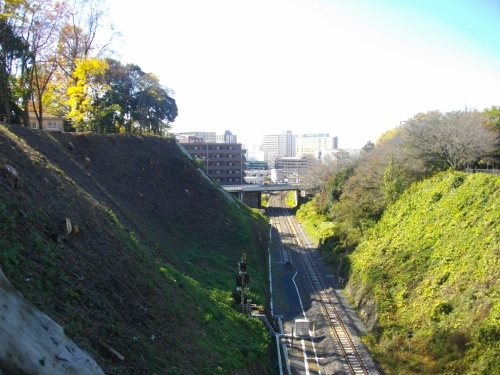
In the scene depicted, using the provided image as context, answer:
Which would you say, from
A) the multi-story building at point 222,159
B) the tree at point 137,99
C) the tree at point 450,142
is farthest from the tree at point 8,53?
the multi-story building at point 222,159

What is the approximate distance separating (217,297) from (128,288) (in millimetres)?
6343

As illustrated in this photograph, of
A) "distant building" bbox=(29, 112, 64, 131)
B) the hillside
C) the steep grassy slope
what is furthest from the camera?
"distant building" bbox=(29, 112, 64, 131)

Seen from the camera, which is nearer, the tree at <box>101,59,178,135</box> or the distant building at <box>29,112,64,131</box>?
the distant building at <box>29,112,64,131</box>

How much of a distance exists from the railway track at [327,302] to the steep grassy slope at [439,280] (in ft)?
3.18

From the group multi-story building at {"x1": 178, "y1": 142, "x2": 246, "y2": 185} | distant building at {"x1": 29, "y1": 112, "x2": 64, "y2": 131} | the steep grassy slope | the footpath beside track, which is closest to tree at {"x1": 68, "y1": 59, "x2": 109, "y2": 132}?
distant building at {"x1": 29, "y1": 112, "x2": 64, "y2": 131}

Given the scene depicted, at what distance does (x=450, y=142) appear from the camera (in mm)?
27297

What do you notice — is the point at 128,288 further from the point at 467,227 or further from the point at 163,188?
the point at 163,188

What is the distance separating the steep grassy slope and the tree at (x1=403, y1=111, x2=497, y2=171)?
2.02 m

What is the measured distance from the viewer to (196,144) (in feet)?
228

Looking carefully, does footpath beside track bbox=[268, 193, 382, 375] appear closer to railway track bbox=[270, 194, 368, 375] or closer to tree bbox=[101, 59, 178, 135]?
railway track bbox=[270, 194, 368, 375]

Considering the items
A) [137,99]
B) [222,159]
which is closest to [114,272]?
[137,99]

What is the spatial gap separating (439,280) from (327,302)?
6441 millimetres

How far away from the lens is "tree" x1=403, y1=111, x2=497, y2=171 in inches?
1042

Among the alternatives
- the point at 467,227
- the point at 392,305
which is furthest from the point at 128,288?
the point at 467,227
